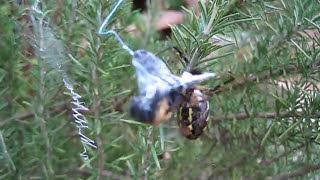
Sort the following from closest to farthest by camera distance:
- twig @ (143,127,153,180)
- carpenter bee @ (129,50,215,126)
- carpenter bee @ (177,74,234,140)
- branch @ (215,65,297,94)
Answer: carpenter bee @ (129,50,215,126) → carpenter bee @ (177,74,234,140) → twig @ (143,127,153,180) → branch @ (215,65,297,94)

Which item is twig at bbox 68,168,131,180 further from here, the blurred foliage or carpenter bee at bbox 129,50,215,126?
carpenter bee at bbox 129,50,215,126

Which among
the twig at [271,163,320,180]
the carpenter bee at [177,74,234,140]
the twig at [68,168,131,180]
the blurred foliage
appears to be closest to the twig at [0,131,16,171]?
the blurred foliage

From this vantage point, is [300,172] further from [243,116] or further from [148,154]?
[148,154]

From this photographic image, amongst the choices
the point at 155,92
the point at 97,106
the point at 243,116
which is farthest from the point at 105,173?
the point at 155,92

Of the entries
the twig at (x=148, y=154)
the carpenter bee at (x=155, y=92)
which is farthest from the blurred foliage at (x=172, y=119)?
the carpenter bee at (x=155, y=92)

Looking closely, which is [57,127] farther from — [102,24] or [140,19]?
[140,19]

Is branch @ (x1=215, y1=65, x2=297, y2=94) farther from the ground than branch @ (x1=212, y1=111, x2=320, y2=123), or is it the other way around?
branch @ (x1=215, y1=65, x2=297, y2=94)

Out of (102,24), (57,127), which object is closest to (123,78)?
(57,127)
